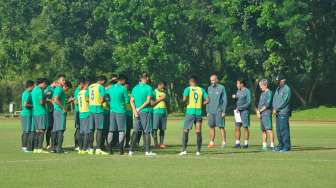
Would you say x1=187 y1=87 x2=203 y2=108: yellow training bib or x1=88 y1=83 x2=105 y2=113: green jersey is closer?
x1=187 y1=87 x2=203 y2=108: yellow training bib

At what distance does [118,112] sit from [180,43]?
47806 mm

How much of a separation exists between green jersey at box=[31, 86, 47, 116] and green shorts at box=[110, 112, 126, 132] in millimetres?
2618

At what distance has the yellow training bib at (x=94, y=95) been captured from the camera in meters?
23.3

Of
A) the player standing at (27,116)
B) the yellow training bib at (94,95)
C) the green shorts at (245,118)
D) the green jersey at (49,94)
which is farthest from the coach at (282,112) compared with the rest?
the player standing at (27,116)

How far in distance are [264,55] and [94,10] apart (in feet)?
61.6

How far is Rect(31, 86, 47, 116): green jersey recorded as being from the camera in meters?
24.6

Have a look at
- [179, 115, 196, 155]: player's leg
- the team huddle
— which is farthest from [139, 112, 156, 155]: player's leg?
[179, 115, 196, 155]: player's leg

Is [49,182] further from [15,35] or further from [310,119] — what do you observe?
[15,35]

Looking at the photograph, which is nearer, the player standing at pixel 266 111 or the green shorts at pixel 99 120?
the green shorts at pixel 99 120

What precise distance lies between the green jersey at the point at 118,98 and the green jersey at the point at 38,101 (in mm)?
2567

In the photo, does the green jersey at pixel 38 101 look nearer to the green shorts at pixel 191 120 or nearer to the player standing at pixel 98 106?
the player standing at pixel 98 106

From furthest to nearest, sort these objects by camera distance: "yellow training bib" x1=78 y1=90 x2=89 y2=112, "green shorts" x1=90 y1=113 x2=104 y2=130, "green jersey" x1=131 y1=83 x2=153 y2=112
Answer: "yellow training bib" x1=78 y1=90 x2=89 y2=112 → "green shorts" x1=90 y1=113 x2=104 y2=130 → "green jersey" x1=131 y1=83 x2=153 y2=112

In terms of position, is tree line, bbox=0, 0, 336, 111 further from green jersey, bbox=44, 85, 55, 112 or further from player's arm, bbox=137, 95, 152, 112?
player's arm, bbox=137, 95, 152, 112

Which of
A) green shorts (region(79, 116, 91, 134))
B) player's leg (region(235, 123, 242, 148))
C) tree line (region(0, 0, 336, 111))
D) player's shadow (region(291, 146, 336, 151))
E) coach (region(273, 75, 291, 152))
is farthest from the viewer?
tree line (region(0, 0, 336, 111))
